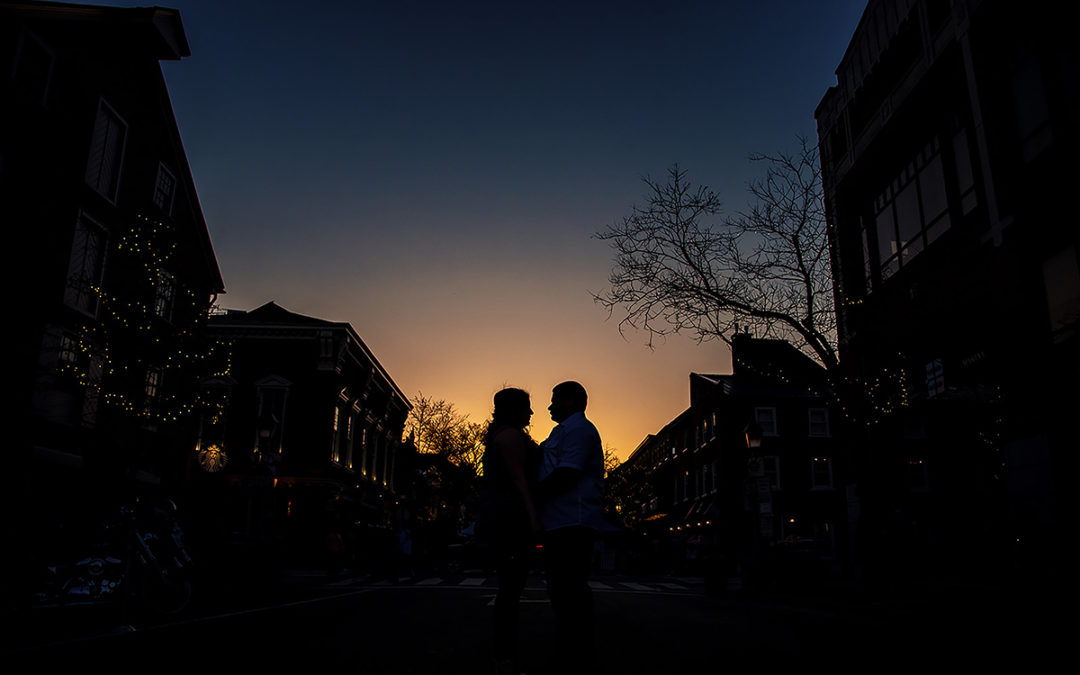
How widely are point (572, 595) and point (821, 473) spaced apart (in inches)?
1663

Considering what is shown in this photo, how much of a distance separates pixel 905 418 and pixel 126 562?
18.1 m

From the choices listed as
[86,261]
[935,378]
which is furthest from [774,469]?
[86,261]

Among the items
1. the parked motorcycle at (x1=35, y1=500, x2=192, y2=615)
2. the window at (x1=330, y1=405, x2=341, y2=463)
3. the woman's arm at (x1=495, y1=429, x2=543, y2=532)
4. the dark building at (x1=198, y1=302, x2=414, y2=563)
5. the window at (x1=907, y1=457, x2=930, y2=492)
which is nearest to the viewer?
the woman's arm at (x1=495, y1=429, x2=543, y2=532)

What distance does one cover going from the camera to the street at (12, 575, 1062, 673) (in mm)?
5027

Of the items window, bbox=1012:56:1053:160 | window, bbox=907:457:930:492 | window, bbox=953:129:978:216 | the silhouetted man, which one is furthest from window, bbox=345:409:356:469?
the silhouetted man

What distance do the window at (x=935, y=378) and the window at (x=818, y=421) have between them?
26.3m

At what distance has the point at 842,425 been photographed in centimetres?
2108

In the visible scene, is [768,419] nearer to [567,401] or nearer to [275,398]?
[275,398]

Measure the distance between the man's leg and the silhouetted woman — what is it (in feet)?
0.54

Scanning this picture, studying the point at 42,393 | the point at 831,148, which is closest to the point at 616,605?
the point at 42,393

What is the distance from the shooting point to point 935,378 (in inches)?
699

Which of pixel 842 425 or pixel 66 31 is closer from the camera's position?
pixel 66 31

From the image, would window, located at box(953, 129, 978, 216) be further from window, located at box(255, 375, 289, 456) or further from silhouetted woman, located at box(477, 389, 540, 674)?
window, located at box(255, 375, 289, 456)

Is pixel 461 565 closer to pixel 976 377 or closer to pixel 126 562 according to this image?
pixel 976 377
